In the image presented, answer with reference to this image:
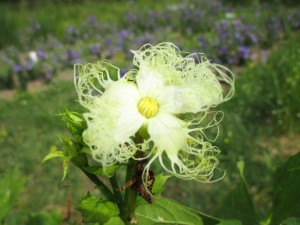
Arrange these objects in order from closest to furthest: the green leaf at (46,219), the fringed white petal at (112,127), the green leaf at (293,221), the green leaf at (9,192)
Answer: the fringed white petal at (112,127), the green leaf at (293,221), the green leaf at (9,192), the green leaf at (46,219)

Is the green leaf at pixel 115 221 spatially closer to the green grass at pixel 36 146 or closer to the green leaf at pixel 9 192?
the green leaf at pixel 9 192

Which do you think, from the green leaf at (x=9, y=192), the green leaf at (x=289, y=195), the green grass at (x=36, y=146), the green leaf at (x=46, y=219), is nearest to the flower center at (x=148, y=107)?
the green leaf at (x=289, y=195)

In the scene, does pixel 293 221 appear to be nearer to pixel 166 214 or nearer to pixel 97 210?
pixel 166 214

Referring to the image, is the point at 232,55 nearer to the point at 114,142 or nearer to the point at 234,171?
the point at 234,171

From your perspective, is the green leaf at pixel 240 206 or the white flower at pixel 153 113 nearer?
the white flower at pixel 153 113

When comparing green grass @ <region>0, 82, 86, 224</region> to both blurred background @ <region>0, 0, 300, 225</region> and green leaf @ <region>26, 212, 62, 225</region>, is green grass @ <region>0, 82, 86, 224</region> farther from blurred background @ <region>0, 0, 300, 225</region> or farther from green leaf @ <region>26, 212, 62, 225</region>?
green leaf @ <region>26, 212, 62, 225</region>

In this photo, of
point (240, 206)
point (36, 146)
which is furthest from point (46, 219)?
point (36, 146)

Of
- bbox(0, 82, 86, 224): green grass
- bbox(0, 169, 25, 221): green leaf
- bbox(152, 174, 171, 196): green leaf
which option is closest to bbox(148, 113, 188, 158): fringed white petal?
bbox(152, 174, 171, 196): green leaf
